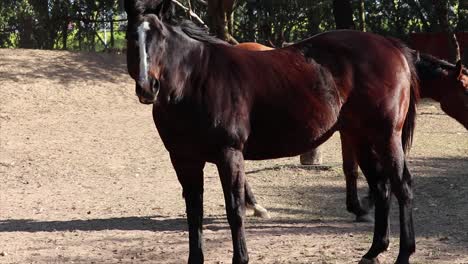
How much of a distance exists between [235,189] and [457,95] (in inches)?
149

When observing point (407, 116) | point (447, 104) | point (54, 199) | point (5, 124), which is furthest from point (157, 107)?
point (5, 124)

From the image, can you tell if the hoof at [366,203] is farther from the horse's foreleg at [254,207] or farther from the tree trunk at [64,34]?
the tree trunk at [64,34]

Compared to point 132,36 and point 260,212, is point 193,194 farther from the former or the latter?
point 260,212

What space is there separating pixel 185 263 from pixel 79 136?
810 centimetres

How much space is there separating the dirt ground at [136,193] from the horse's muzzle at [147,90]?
6.68 ft

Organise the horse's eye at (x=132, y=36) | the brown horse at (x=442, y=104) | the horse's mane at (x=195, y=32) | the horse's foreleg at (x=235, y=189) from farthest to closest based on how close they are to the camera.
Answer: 1. the brown horse at (x=442, y=104)
2. the horse's mane at (x=195, y=32)
3. the horse's foreleg at (x=235, y=189)
4. the horse's eye at (x=132, y=36)

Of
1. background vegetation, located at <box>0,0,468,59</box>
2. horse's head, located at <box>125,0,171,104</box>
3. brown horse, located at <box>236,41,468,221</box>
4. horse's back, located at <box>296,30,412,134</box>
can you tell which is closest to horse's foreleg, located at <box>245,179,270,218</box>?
brown horse, located at <box>236,41,468,221</box>

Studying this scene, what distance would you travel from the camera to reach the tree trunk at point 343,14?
66.6 ft

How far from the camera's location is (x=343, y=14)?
803 inches

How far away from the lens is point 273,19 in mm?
22000

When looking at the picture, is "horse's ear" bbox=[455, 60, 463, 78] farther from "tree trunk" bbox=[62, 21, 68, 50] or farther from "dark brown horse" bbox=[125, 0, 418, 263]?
"tree trunk" bbox=[62, 21, 68, 50]

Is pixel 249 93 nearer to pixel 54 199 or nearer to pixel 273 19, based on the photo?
pixel 54 199

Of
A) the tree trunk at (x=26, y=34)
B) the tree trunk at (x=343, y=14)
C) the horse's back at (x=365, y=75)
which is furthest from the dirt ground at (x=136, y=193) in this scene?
the tree trunk at (x=26, y=34)

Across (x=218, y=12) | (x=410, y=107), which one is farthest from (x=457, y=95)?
(x=218, y=12)
